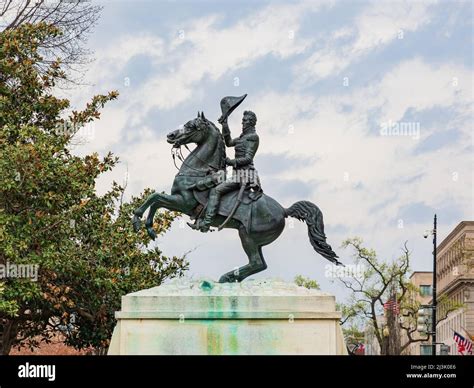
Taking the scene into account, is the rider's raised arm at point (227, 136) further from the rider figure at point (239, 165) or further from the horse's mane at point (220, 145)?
the horse's mane at point (220, 145)

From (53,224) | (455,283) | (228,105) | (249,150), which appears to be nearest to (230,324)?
(249,150)

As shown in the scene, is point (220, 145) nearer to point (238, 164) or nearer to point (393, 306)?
point (238, 164)

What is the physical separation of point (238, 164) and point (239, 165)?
3 centimetres

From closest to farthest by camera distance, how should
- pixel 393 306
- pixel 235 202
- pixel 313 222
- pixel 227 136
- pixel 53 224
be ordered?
1. pixel 235 202
2. pixel 313 222
3. pixel 227 136
4. pixel 53 224
5. pixel 393 306

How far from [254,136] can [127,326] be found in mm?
4385

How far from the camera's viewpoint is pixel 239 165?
66.2 ft

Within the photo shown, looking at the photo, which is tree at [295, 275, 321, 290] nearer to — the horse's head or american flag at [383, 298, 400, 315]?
american flag at [383, 298, 400, 315]

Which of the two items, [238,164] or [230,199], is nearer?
[230,199]

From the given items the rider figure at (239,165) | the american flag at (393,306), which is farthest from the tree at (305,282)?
the rider figure at (239,165)

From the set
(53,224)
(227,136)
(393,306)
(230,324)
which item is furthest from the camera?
(393,306)

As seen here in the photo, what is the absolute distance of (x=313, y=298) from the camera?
1841 cm
